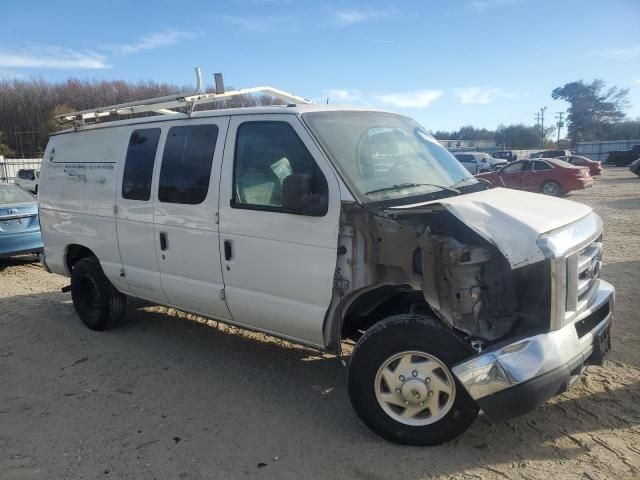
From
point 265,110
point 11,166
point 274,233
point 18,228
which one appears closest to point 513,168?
point 18,228

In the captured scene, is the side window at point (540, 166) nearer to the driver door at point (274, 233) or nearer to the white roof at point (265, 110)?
the white roof at point (265, 110)

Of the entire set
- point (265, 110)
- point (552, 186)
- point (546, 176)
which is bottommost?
point (552, 186)

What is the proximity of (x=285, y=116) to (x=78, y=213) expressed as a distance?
117 inches

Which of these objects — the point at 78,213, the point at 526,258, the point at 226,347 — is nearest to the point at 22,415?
the point at 226,347

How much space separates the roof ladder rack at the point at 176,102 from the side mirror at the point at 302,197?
163 centimetres

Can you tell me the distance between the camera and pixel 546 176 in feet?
62.7

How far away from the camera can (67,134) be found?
573cm

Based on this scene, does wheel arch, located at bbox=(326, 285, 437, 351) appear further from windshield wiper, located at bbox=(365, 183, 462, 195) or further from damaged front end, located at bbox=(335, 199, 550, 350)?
windshield wiper, located at bbox=(365, 183, 462, 195)

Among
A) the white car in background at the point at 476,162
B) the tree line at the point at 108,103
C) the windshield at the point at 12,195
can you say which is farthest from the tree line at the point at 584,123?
the windshield at the point at 12,195

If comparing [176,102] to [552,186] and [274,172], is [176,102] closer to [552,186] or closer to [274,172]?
[274,172]

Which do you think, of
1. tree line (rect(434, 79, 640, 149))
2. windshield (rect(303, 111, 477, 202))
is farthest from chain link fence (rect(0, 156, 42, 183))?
tree line (rect(434, 79, 640, 149))

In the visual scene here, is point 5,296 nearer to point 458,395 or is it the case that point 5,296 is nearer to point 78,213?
point 78,213

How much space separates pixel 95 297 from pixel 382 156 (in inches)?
151

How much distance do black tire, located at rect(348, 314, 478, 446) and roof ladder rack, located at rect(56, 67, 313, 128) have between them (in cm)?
263
